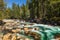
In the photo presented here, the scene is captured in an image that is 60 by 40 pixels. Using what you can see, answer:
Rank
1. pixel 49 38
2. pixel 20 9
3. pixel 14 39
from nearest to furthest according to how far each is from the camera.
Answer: pixel 14 39 → pixel 49 38 → pixel 20 9

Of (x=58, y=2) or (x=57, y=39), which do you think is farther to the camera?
(x=58, y=2)

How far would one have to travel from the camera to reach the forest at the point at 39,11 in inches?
1654

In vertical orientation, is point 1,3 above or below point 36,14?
above

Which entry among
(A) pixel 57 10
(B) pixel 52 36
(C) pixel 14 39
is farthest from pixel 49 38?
(A) pixel 57 10

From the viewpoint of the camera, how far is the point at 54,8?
4353 cm

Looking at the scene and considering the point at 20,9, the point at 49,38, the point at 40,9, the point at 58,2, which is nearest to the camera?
the point at 49,38

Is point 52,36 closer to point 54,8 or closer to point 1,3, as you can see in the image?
point 54,8

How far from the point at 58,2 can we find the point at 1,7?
983 inches

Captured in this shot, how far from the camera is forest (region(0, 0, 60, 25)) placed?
4200 cm

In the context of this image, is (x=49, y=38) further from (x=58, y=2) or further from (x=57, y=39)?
(x=58, y=2)

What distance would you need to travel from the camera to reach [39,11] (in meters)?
59.7

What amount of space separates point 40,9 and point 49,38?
39234 mm

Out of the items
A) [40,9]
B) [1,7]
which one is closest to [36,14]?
[40,9]

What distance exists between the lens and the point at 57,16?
42.0m
